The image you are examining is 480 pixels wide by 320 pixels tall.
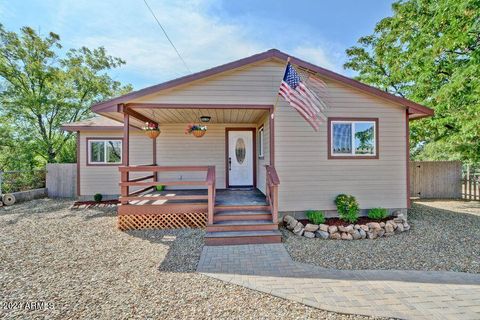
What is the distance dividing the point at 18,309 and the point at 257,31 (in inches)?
452

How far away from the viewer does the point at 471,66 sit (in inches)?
284

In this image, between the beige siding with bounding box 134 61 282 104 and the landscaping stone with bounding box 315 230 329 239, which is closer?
the landscaping stone with bounding box 315 230 329 239

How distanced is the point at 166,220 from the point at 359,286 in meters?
4.66

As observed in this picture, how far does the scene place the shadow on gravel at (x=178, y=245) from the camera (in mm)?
3979

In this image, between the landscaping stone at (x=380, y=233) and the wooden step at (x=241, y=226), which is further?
the landscaping stone at (x=380, y=233)

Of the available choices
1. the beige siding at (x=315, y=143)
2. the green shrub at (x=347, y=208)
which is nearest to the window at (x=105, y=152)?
the beige siding at (x=315, y=143)

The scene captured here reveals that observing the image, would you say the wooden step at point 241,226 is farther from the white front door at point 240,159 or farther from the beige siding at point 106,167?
the beige siding at point 106,167

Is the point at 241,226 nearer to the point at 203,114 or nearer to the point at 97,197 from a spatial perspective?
the point at 203,114

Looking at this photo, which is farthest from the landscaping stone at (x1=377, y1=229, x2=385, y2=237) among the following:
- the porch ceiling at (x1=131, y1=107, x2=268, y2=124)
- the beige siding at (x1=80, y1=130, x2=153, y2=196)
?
the beige siding at (x1=80, y1=130, x2=153, y2=196)

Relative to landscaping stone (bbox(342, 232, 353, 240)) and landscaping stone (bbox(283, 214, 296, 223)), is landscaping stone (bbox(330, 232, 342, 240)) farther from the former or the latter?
landscaping stone (bbox(283, 214, 296, 223))

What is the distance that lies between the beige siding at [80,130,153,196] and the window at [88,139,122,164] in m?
0.22

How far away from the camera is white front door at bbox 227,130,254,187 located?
930 cm

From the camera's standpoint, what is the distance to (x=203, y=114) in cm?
777

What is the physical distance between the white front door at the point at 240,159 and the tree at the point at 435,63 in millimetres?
7214
